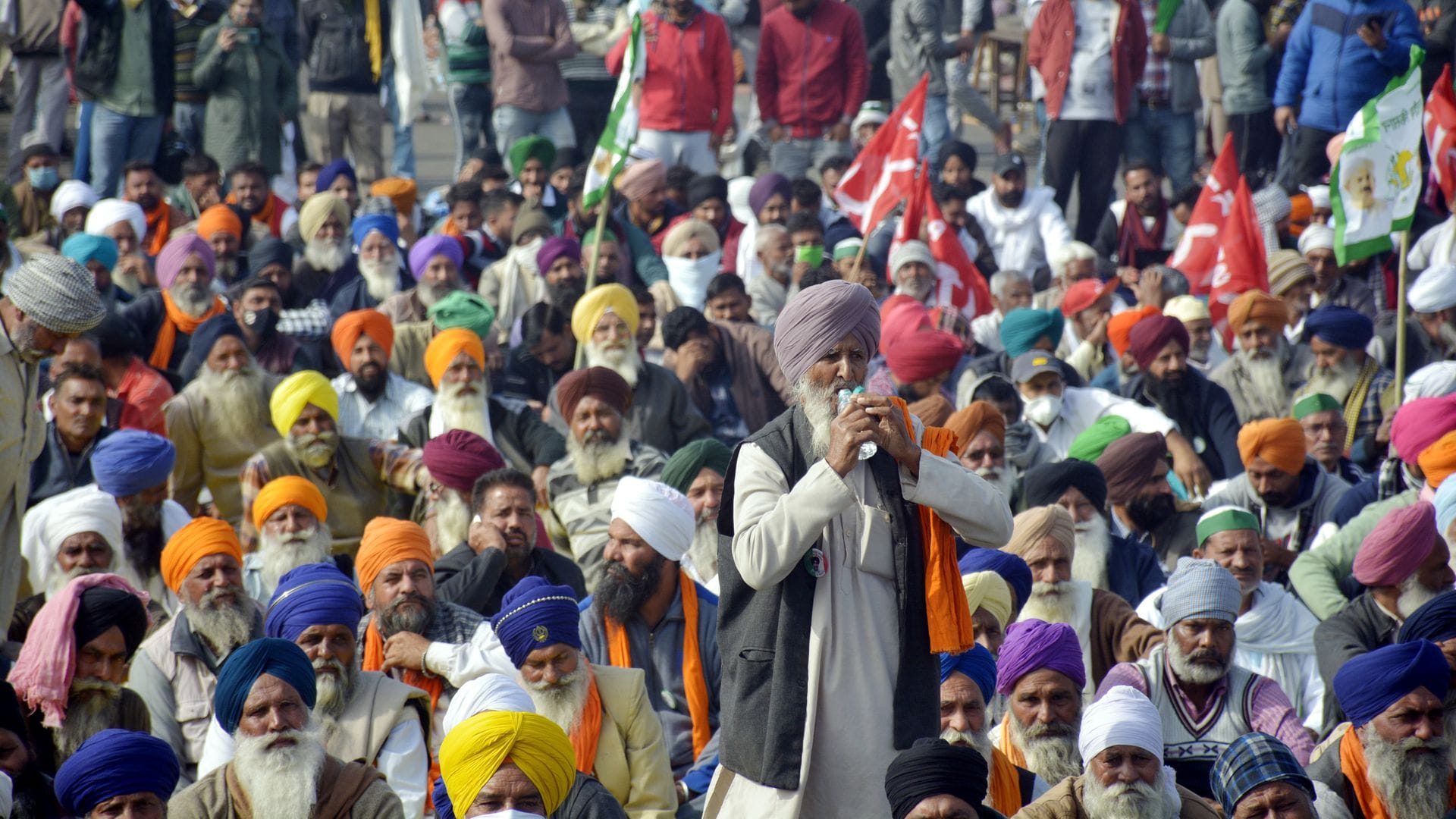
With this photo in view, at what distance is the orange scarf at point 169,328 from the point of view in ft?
31.9

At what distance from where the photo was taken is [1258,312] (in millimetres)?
9773

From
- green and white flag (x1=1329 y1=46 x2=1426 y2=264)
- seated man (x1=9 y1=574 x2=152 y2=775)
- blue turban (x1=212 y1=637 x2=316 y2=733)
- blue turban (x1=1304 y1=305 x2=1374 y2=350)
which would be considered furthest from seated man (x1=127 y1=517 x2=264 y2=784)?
green and white flag (x1=1329 y1=46 x2=1426 y2=264)

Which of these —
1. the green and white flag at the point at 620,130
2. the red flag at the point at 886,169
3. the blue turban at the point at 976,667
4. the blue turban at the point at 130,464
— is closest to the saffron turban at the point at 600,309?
the green and white flag at the point at 620,130

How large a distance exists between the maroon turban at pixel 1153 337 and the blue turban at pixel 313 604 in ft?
15.3

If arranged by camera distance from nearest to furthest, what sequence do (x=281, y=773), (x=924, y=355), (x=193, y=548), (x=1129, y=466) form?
(x=281, y=773) < (x=193, y=548) < (x=1129, y=466) < (x=924, y=355)

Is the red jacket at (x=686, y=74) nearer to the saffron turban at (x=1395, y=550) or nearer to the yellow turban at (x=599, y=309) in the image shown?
the yellow turban at (x=599, y=309)

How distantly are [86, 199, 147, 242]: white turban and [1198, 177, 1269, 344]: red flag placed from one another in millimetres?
6071

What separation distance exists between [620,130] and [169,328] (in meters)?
2.48

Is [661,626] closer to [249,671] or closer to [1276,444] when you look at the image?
[249,671]

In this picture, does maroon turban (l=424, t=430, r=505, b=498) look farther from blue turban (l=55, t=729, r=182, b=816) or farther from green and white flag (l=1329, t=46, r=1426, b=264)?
green and white flag (l=1329, t=46, r=1426, b=264)

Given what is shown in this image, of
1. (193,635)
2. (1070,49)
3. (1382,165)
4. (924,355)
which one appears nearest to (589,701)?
(193,635)

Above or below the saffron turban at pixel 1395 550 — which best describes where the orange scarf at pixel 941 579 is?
above

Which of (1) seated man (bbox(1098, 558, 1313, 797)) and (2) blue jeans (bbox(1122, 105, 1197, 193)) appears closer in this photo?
(1) seated man (bbox(1098, 558, 1313, 797))

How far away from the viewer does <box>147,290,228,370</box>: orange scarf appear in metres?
9.72
